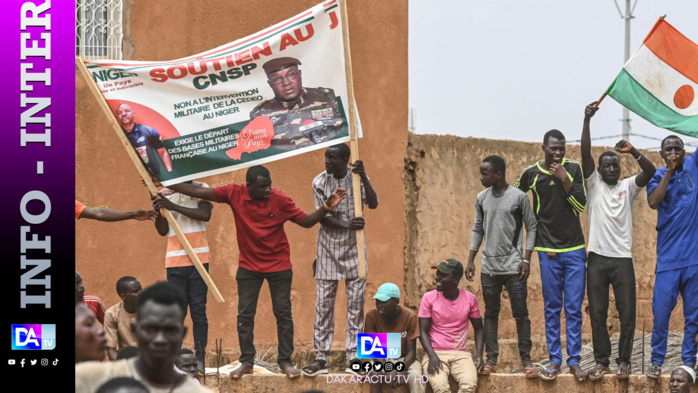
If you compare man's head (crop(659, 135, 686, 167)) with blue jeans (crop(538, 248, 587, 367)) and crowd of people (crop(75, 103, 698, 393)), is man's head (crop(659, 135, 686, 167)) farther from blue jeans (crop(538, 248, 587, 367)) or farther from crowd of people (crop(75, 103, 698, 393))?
blue jeans (crop(538, 248, 587, 367))

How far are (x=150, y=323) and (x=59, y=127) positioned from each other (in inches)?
81.9

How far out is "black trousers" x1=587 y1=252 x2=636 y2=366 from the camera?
8.84m

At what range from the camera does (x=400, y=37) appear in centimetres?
A: 1120

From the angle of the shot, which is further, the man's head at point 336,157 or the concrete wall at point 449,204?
the concrete wall at point 449,204

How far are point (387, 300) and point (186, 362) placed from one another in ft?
5.68

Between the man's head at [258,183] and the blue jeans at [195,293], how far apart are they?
810mm

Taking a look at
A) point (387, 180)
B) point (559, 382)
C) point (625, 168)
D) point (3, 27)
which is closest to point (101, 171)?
point (387, 180)

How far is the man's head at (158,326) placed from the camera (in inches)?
185

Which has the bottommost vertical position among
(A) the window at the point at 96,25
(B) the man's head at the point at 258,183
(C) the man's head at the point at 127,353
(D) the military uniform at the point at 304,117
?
(C) the man's head at the point at 127,353

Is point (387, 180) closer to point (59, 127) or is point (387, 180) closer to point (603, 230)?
point (603, 230)

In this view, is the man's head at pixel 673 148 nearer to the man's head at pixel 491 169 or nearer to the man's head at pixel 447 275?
the man's head at pixel 491 169

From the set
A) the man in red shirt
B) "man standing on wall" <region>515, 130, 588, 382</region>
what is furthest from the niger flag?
the man in red shirt

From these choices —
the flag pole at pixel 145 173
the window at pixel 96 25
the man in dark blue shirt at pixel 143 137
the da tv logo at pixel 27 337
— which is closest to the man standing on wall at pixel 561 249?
the flag pole at pixel 145 173

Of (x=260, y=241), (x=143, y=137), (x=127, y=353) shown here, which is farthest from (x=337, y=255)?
(x=127, y=353)
